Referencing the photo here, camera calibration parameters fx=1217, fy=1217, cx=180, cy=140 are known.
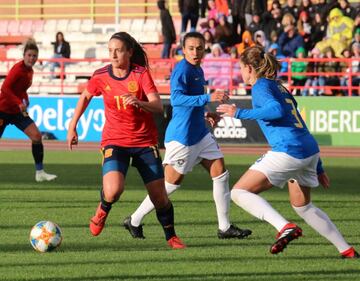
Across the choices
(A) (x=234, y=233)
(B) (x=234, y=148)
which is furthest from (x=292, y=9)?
(A) (x=234, y=233)

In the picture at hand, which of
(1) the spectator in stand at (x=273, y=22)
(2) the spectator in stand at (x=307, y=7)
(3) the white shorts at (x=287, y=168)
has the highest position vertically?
(3) the white shorts at (x=287, y=168)

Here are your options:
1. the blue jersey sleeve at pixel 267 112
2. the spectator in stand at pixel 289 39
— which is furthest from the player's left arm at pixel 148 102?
the spectator in stand at pixel 289 39

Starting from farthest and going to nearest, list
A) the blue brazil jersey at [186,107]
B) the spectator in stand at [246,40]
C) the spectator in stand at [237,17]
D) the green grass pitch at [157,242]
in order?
the spectator in stand at [237,17] < the spectator in stand at [246,40] < the blue brazil jersey at [186,107] < the green grass pitch at [157,242]

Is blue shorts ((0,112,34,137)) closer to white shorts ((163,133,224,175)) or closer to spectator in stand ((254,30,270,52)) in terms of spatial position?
white shorts ((163,133,224,175))

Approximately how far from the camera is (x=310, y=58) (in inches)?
1189

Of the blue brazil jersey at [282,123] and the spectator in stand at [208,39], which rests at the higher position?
the blue brazil jersey at [282,123]

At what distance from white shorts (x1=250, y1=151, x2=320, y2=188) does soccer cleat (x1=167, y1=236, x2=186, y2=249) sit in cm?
115

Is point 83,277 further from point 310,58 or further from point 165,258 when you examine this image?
point 310,58

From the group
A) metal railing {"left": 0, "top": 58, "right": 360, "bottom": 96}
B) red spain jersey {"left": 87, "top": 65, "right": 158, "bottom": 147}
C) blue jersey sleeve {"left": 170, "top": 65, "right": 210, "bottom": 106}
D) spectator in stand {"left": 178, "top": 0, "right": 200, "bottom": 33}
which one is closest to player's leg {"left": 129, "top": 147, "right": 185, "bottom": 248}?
red spain jersey {"left": 87, "top": 65, "right": 158, "bottom": 147}

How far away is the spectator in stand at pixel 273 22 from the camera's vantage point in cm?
3147

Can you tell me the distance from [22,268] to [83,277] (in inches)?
29.4

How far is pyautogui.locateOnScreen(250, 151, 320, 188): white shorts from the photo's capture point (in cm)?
1032

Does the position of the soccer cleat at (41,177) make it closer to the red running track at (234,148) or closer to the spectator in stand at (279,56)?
the red running track at (234,148)

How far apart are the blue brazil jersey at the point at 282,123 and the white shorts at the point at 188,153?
190 centimetres
